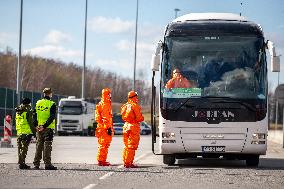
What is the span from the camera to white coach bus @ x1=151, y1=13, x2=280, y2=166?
1823cm

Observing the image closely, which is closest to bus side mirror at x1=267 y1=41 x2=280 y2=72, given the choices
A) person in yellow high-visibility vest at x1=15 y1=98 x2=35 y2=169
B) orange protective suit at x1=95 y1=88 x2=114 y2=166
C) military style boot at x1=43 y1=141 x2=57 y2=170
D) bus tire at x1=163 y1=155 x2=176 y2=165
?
bus tire at x1=163 y1=155 x2=176 y2=165

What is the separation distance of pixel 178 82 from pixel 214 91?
88 cm

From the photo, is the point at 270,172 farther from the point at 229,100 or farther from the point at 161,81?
the point at 161,81

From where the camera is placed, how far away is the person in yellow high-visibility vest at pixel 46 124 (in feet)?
57.9

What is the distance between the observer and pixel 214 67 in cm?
1848

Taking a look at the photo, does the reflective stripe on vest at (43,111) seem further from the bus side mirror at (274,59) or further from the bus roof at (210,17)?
the bus side mirror at (274,59)

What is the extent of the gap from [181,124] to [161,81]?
1.16m

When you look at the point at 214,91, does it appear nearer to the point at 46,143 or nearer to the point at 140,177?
the point at 140,177

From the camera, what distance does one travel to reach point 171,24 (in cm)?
1897

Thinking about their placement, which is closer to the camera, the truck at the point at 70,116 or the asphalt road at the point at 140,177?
the asphalt road at the point at 140,177

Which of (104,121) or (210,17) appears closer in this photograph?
(104,121)

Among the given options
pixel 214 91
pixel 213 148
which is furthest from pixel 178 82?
pixel 213 148

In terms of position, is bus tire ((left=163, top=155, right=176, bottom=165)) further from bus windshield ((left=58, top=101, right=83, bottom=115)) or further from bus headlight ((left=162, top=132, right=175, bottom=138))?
bus windshield ((left=58, top=101, right=83, bottom=115))

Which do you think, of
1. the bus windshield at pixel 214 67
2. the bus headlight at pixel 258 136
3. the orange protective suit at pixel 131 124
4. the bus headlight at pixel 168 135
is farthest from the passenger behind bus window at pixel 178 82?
the bus headlight at pixel 258 136
